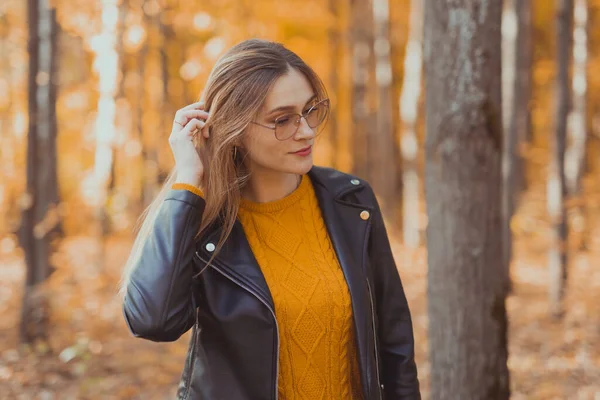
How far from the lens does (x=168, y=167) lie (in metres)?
14.4

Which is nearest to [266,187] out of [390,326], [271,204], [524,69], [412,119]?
[271,204]

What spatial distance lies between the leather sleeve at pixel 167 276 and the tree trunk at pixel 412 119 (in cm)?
1321

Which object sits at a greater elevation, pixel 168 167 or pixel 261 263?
pixel 261 263

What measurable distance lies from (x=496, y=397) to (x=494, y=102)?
58.2 inches

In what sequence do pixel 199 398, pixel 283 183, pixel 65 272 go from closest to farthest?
pixel 199 398, pixel 283 183, pixel 65 272

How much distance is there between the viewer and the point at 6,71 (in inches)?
687

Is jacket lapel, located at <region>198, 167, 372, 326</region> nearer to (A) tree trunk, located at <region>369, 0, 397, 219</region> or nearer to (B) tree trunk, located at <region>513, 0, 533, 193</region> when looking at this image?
(B) tree trunk, located at <region>513, 0, 533, 193</region>

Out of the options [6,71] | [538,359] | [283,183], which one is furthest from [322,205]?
[6,71]

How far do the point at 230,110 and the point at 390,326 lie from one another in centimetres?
101

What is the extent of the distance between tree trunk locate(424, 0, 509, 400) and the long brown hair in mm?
1003

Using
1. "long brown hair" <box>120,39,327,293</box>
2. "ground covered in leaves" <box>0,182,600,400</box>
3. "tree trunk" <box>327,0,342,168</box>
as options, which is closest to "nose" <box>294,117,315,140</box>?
"long brown hair" <box>120,39,327,293</box>

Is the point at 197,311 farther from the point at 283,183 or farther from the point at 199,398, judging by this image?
the point at 283,183

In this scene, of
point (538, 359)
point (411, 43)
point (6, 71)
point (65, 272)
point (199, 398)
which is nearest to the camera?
point (199, 398)

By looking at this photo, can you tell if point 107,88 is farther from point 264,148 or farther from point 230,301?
point 230,301
